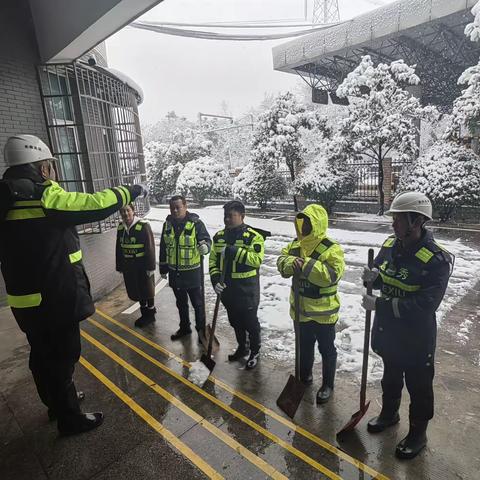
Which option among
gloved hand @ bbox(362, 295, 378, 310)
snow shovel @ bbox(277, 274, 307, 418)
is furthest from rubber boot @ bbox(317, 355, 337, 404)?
gloved hand @ bbox(362, 295, 378, 310)

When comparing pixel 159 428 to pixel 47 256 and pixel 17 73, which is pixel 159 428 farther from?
pixel 17 73

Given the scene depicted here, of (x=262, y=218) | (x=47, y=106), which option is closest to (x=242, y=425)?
(x=47, y=106)

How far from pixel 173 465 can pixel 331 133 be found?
15.5m

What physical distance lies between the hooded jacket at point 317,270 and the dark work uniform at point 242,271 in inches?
19.0

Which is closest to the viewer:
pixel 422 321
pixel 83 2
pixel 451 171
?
pixel 422 321

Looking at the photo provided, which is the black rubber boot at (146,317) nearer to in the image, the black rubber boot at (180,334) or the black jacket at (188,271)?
the black rubber boot at (180,334)

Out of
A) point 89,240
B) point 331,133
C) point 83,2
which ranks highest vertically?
point 83,2

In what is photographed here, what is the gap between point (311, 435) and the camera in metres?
2.94

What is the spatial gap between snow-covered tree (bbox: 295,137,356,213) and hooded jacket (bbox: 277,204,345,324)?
12.2 metres

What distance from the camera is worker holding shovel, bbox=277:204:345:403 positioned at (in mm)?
3096

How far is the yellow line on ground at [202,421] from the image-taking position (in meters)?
2.65

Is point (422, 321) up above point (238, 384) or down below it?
above

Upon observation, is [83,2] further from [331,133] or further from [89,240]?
[331,133]

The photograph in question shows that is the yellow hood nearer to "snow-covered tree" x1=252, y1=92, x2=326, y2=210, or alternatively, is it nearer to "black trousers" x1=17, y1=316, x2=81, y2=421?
"black trousers" x1=17, y1=316, x2=81, y2=421
